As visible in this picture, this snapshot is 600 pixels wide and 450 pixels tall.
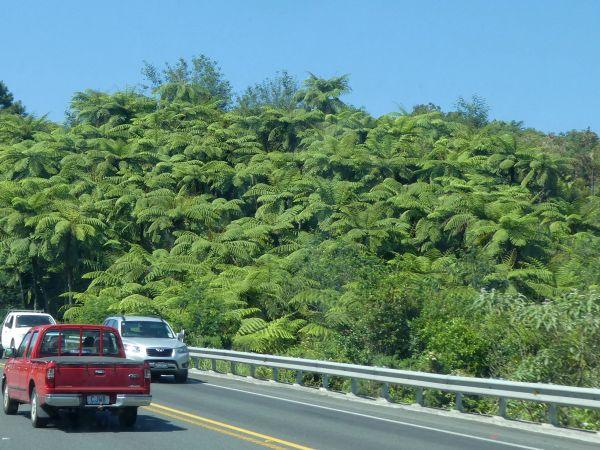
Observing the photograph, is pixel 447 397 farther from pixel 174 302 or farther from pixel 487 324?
pixel 174 302

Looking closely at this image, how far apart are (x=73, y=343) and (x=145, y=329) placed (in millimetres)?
10561

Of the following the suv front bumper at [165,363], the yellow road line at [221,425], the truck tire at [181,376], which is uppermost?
the suv front bumper at [165,363]

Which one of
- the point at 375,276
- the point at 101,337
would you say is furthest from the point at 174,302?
the point at 101,337

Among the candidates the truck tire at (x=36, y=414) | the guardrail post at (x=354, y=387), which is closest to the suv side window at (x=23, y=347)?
the truck tire at (x=36, y=414)

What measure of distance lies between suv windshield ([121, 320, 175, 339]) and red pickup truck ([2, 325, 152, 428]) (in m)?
10.0

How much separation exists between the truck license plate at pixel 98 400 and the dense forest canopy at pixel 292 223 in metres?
10.6

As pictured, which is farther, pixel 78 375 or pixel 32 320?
pixel 32 320

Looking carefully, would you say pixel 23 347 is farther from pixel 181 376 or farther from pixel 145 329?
pixel 145 329

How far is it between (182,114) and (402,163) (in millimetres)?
17404

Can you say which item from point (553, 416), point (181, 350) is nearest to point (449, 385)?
point (553, 416)

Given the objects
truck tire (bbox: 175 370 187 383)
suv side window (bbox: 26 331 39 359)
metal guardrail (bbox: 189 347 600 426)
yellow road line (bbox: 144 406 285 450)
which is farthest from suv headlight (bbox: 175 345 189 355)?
suv side window (bbox: 26 331 39 359)

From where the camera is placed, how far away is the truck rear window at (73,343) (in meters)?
15.5

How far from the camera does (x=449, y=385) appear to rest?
706 inches

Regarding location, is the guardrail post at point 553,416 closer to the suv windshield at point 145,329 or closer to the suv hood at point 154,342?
the suv hood at point 154,342
